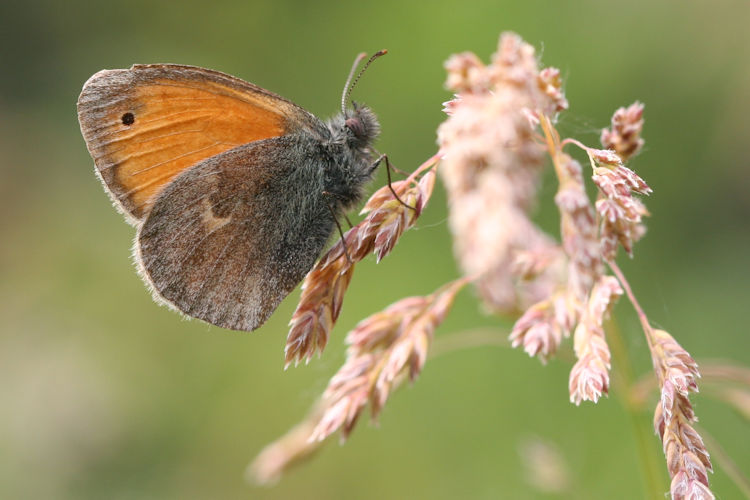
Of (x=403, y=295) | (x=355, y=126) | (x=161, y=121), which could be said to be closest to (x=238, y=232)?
(x=161, y=121)

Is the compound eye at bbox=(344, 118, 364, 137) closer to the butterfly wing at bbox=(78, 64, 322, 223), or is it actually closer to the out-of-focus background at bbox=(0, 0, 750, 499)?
the butterfly wing at bbox=(78, 64, 322, 223)

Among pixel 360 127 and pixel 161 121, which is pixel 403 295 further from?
pixel 161 121

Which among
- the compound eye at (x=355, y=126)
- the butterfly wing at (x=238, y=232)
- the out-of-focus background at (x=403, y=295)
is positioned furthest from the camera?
the out-of-focus background at (x=403, y=295)

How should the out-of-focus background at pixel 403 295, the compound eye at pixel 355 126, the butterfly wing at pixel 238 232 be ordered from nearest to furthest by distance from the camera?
the butterfly wing at pixel 238 232 < the compound eye at pixel 355 126 < the out-of-focus background at pixel 403 295

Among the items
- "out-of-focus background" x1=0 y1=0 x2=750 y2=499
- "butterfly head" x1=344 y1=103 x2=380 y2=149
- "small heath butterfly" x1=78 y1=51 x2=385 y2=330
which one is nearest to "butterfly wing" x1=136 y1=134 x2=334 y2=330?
"small heath butterfly" x1=78 y1=51 x2=385 y2=330

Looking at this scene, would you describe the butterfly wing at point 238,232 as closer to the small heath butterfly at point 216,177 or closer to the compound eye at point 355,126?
the small heath butterfly at point 216,177

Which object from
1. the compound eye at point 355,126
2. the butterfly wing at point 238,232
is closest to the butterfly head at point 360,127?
the compound eye at point 355,126

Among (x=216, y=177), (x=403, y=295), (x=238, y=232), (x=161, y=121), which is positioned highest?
(x=161, y=121)
